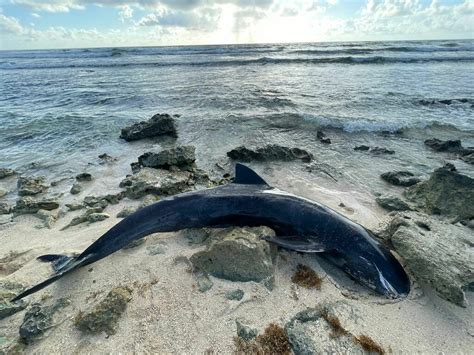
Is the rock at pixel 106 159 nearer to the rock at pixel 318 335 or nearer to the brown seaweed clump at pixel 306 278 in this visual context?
the brown seaweed clump at pixel 306 278

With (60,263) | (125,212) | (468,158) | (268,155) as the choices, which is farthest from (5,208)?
(468,158)

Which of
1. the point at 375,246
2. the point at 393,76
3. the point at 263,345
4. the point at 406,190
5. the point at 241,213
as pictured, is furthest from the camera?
the point at 393,76

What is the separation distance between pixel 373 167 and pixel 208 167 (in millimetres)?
3987

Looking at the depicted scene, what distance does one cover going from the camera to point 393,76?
22578 millimetres

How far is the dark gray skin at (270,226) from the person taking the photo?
13.0ft

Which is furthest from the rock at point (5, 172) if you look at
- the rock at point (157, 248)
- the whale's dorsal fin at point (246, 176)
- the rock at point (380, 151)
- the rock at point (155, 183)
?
the rock at point (380, 151)

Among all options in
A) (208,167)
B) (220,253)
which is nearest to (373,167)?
(208,167)

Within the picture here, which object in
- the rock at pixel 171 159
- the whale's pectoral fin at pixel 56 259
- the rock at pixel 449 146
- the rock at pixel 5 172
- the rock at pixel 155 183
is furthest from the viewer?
the rock at pixel 449 146

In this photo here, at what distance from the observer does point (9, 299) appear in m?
3.74

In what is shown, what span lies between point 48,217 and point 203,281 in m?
3.44

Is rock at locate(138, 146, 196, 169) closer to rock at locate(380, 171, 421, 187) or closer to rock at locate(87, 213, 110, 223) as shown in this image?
rock at locate(87, 213, 110, 223)

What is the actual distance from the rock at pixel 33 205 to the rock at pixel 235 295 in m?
4.16

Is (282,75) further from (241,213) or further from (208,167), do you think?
(241,213)

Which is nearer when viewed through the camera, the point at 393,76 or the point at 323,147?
the point at 323,147
